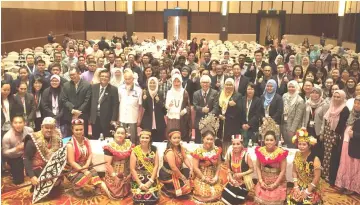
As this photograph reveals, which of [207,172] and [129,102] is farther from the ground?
[129,102]

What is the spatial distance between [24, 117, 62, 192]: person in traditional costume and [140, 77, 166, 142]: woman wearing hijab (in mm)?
1461

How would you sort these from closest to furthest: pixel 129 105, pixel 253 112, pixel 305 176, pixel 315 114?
1. pixel 305 176
2. pixel 315 114
3. pixel 253 112
4. pixel 129 105

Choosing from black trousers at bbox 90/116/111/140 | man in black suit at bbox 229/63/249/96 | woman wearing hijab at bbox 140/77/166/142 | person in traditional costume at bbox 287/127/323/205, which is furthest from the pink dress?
black trousers at bbox 90/116/111/140

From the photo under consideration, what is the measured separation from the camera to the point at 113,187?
4520mm

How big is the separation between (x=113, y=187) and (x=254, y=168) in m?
1.70

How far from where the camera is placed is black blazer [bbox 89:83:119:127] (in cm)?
559

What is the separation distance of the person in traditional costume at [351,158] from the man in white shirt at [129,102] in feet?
9.28

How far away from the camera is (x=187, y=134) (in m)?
5.92

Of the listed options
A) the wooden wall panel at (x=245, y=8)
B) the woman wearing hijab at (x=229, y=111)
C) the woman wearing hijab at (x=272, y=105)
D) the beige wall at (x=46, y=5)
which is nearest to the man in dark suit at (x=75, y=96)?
the woman wearing hijab at (x=229, y=111)

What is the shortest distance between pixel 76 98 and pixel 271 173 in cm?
300

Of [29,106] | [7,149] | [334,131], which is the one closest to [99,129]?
[29,106]

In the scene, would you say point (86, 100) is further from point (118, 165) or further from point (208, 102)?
point (208, 102)

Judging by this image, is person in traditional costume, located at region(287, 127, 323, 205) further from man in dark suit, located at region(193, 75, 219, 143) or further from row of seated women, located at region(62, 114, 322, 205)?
man in dark suit, located at region(193, 75, 219, 143)

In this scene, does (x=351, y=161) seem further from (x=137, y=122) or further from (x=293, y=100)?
(x=137, y=122)
